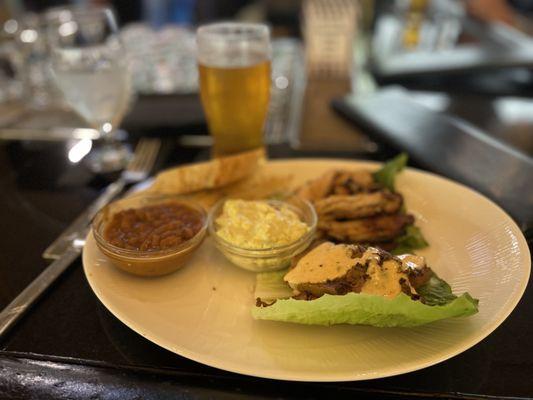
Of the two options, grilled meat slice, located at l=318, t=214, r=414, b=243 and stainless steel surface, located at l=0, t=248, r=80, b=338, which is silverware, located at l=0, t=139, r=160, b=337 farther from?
grilled meat slice, located at l=318, t=214, r=414, b=243

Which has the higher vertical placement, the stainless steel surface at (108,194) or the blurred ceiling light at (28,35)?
the blurred ceiling light at (28,35)

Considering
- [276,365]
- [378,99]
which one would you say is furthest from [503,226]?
[378,99]

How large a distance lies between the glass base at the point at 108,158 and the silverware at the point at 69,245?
43 millimetres

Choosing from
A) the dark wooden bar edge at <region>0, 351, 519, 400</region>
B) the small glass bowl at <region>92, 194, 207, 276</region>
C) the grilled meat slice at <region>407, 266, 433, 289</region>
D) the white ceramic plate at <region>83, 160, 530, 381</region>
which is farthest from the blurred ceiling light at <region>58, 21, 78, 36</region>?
the grilled meat slice at <region>407, 266, 433, 289</region>

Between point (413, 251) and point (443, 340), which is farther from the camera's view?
point (413, 251)

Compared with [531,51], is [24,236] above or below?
below

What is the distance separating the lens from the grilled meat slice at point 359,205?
4.81ft

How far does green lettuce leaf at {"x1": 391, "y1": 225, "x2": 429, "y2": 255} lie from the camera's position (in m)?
1.44

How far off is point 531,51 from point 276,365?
2.96 m

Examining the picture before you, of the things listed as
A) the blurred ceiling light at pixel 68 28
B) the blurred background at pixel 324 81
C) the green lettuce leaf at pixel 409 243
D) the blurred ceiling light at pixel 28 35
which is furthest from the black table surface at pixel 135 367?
the blurred ceiling light at pixel 28 35

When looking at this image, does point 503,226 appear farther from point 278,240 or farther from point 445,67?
point 445,67

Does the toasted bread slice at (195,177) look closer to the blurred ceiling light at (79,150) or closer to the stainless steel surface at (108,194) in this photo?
the stainless steel surface at (108,194)

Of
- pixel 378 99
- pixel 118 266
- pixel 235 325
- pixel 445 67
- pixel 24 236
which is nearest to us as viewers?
pixel 235 325

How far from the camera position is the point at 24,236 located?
158 cm
